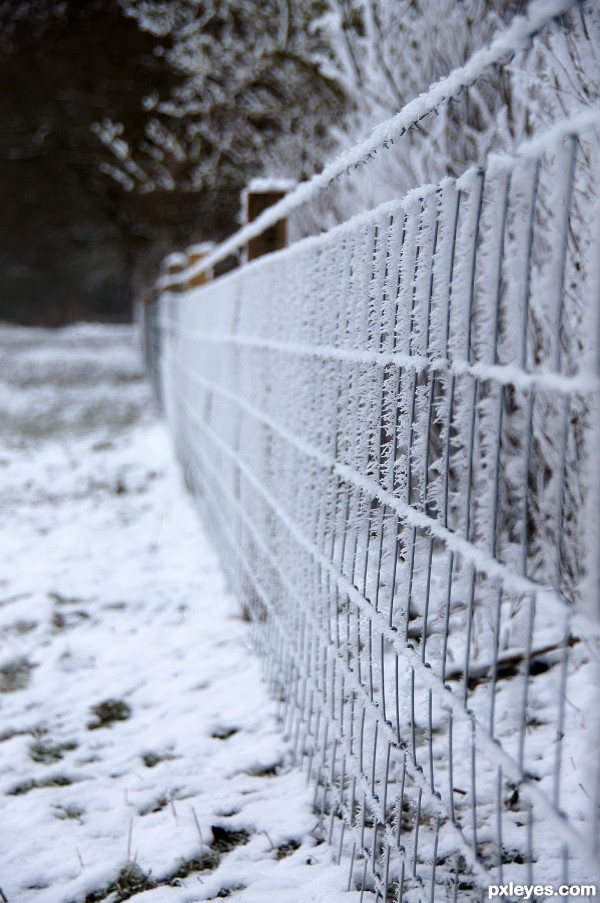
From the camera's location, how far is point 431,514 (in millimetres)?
1856

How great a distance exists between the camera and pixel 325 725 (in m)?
1.98

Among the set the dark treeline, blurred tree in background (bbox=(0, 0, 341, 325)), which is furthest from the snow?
the dark treeline

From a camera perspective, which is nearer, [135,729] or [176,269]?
[135,729]

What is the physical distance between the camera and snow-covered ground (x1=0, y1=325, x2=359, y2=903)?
1833 millimetres

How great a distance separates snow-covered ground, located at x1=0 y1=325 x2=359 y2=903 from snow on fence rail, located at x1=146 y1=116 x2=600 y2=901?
0.16m

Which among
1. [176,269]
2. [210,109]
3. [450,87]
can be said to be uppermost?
Answer: [210,109]

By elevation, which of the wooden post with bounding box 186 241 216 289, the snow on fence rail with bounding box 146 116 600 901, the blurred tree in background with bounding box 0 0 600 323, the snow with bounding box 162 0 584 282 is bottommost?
the snow on fence rail with bounding box 146 116 600 901

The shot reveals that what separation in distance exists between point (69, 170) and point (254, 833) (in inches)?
1043

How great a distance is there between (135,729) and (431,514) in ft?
4.18

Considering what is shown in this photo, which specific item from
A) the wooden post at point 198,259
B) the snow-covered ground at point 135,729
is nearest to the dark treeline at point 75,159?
the wooden post at point 198,259

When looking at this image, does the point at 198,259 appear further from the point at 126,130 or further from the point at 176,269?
the point at 126,130

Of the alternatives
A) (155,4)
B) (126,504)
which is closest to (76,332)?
(155,4)

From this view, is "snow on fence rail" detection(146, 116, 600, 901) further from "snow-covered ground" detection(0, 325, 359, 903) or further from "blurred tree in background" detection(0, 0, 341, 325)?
"blurred tree in background" detection(0, 0, 341, 325)

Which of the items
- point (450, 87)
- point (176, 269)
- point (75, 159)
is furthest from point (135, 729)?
point (75, 159)
